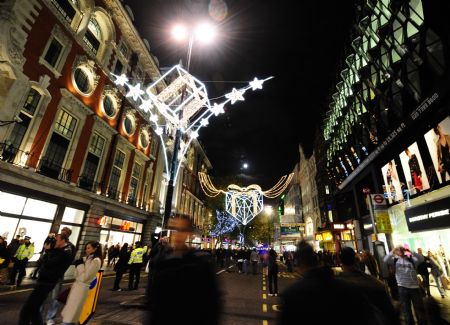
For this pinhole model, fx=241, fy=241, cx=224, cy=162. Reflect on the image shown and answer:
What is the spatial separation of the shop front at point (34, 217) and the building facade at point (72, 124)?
0.06 m

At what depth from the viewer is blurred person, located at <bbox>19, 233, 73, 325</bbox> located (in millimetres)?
4434

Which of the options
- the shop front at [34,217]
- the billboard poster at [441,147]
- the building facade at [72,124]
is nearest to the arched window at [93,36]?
the building facade at [72,124]

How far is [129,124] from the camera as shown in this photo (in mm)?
25266

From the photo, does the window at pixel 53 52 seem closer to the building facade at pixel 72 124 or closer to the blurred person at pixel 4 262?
the building facade at pixel 72 124

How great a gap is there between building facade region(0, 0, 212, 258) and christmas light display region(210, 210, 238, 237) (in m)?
22.2

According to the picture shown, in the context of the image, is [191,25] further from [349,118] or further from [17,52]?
[349,118]

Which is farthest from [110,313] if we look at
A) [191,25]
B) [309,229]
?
[309,229]

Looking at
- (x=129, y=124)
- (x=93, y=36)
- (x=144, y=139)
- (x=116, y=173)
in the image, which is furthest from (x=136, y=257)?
(x=144, y=139)

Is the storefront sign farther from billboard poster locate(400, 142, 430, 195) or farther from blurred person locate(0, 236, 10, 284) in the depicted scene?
blurred person locate(0, 236, 10, 284)

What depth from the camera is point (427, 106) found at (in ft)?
42.8

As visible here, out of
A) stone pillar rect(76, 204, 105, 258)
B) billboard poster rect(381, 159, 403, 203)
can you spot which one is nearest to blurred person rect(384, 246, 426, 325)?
billboard poster rect(381, 159, 403, 203)

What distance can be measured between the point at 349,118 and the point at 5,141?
28.3 m

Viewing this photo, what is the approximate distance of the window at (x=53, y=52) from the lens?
1559 cm

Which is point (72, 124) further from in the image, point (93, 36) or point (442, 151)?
point (442, 151)
